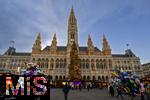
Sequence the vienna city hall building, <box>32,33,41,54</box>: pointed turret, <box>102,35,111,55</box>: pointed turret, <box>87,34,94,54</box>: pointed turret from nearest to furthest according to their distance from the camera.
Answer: the vienna city hall building
<box>32,33,41,54</box>: pointed turret
<box>87,34,94,54</box>: pointed turret
<box>102,35,111,55</box>: pointed turret

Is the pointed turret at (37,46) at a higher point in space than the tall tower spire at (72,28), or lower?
lower

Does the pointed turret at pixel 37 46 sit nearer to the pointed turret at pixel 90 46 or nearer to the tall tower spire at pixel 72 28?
the tall tower spire at pixel 72 28

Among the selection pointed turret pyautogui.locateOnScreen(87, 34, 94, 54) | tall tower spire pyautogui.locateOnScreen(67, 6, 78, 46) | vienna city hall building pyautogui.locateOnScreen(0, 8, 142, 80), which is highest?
tall tower spire pyautogui.locateOnScreen(67, 6, 78, 46)

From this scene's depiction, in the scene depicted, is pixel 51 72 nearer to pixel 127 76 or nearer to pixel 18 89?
pixel 127 76

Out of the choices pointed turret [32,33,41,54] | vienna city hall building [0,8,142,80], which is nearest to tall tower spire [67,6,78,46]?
vienna city hall building [0,8,142,80]

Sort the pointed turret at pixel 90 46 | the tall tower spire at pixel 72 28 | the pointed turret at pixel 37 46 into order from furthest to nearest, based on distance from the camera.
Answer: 1. the tall tower spire at pixel 72 28
2. the pointed turret at pixel 90 46
3. the pointed turret at pixel 37 46

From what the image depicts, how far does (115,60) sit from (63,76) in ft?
117

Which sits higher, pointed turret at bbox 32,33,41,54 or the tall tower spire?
the tall tower spire

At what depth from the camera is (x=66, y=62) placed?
7375cm

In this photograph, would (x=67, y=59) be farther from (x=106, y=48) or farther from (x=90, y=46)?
(x=106, y=48)

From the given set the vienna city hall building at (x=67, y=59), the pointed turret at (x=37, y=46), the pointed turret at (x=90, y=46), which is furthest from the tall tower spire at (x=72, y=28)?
the pointed turret at (x=37, y=46)

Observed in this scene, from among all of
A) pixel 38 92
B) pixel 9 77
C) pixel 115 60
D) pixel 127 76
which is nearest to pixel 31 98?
pixel 38 92

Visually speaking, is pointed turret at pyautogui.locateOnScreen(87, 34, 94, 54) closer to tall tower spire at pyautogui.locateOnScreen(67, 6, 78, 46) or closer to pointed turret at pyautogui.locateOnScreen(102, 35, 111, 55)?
pointed turret at pyautogui.locateOnScreen(102, 35, 111, 55)

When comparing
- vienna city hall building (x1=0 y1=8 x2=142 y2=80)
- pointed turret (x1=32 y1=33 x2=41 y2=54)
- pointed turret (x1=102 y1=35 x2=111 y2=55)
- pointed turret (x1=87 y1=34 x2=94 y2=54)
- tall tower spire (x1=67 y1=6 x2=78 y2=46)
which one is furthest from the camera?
tall tower spire (x1=67 y1=6 x2=78 y2=46)
